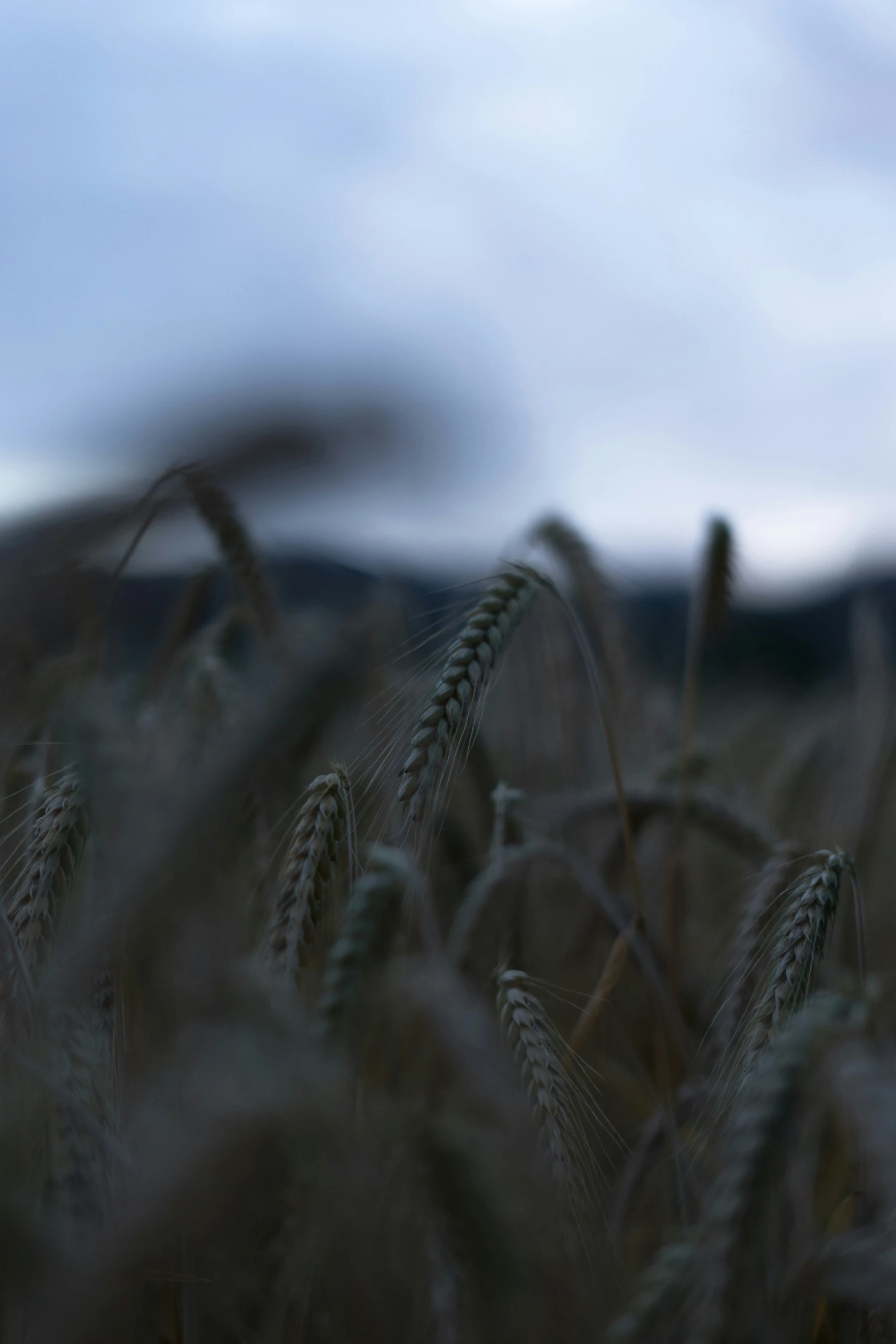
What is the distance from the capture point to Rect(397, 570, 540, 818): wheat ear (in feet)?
3.18

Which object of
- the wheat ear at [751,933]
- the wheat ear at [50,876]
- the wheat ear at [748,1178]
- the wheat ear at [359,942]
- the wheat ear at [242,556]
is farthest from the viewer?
the wheat ear at [242,556]

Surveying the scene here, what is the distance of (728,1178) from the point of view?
0.66 meters

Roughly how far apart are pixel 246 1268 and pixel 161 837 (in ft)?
1.94

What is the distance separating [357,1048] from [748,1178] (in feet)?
1.74

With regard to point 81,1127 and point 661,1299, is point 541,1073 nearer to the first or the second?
point 661,1299

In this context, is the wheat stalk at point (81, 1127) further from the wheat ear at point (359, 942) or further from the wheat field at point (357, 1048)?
the wheat ear at point (359, 942)

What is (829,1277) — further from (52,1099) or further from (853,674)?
(853,674)

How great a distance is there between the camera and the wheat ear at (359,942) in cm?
86

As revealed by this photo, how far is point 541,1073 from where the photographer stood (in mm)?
1006

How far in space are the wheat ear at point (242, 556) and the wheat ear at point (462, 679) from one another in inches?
20.1

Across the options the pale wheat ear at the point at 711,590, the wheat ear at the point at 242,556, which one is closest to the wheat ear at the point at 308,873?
the wheat ear at the point at 242,556

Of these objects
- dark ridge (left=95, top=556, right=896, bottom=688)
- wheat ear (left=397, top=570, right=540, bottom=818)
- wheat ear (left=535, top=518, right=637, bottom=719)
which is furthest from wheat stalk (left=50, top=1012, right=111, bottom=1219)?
wheat ear (left=535, top=518, right=637, bottom=719)

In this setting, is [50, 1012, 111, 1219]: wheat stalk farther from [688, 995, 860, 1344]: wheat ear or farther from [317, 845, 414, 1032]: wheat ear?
[688, 995, 860, 1344]: wheat ear

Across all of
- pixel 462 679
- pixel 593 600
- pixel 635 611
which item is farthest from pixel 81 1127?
pixel 635 611
